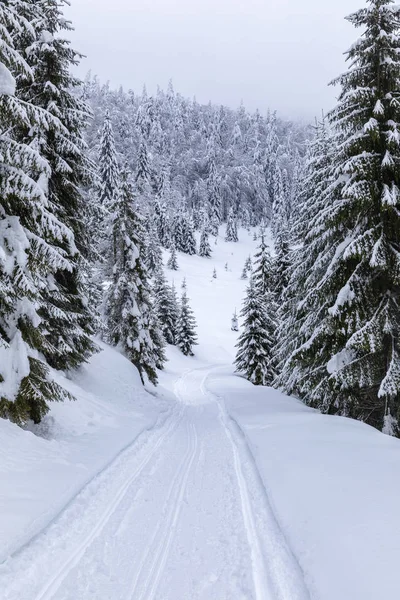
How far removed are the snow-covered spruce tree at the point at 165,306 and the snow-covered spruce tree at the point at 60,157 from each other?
33.4 meters

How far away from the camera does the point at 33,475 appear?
669cm

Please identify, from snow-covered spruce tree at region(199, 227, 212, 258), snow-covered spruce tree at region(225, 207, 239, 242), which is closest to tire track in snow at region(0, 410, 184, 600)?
snow-covered spruce tree at region(199, 227, 212, 258)

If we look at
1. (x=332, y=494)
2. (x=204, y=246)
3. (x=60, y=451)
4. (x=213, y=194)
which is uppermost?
(x=213, y=194)

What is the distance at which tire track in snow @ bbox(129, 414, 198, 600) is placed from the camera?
4.02 m

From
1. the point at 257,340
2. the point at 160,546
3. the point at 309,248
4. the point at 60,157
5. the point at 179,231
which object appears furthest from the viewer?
the point at 179,231

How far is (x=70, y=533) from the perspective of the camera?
5.12 metres

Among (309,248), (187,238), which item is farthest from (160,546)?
(187,238)

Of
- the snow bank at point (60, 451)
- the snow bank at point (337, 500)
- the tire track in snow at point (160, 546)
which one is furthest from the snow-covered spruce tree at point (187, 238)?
the tire track in snow at point (160, 546)

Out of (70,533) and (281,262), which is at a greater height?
(281,262)

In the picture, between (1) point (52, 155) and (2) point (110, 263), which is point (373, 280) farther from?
(2) point (110, 263)

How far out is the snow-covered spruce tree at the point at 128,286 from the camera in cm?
2127

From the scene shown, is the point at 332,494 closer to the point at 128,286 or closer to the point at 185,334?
the point at 128,286

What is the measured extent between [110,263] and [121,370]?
6705 millimetres

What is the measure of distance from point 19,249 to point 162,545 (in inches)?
247
